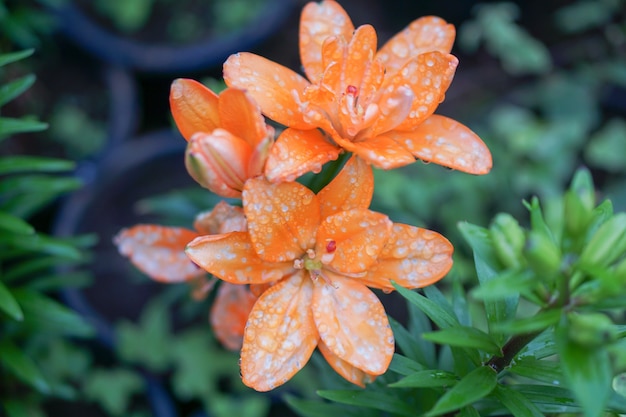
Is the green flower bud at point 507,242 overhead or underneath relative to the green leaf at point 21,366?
overhead

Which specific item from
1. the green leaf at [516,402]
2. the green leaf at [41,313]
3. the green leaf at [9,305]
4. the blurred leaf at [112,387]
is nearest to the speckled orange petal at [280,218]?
the green leaf at [516,402]

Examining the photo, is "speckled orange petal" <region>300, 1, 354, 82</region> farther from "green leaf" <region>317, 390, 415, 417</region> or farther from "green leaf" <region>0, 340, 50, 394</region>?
"green leaf" <region>0, 340, 50, 394</region>

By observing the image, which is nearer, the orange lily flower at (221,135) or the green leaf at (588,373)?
the green leaf at (588,373)

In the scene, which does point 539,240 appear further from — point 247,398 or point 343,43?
point 247,398

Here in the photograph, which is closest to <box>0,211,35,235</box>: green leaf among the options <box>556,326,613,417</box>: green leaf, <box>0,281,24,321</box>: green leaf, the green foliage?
the green foliage

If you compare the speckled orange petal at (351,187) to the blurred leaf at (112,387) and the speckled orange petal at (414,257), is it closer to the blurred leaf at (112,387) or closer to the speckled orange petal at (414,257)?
the speckled orange petal at (414,257)

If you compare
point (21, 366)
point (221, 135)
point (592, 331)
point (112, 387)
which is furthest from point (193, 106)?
point (112, 387)
